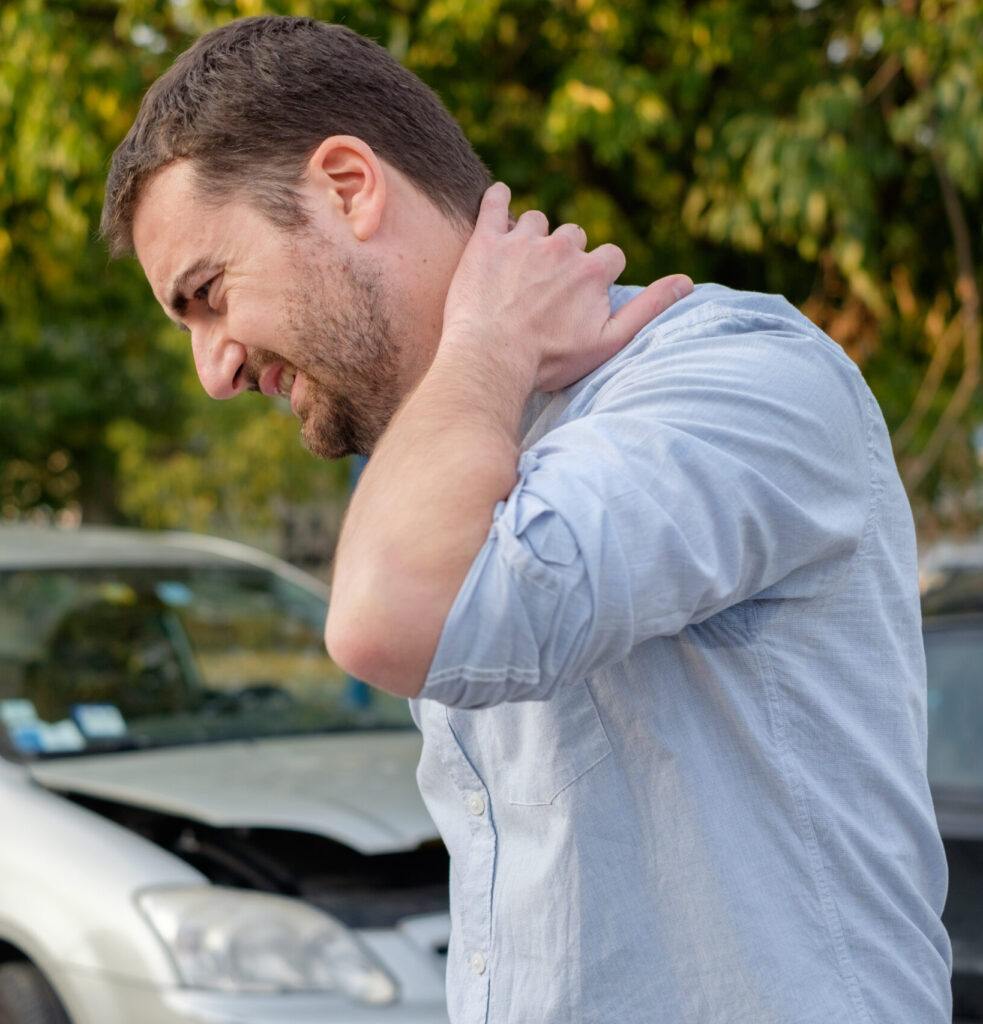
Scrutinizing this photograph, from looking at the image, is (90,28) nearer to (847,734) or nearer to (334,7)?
(334,7)

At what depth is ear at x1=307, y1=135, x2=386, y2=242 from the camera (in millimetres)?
1335

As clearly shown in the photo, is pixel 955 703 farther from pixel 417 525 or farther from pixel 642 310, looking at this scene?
pixel 417 525

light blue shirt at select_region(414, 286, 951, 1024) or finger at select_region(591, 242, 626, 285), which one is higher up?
finger at select_region(591, 242, 626, 285)

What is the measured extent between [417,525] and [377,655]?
10 centimetres

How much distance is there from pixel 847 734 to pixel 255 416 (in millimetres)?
9095

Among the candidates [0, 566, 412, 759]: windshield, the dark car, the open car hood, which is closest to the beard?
the open car hood

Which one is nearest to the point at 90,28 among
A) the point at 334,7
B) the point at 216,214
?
the point at 334,7

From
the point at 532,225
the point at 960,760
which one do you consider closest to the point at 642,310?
the point at 532,225

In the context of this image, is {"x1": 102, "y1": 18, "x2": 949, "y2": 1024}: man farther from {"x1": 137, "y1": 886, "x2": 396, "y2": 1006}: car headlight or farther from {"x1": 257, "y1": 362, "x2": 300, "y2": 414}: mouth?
{"x1": 137, "y1": 886, "x2": 396, "y2": 1006}: car headlight

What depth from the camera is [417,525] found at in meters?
1.06

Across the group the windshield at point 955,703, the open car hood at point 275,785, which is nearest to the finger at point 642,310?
the open car hood at point 275,785

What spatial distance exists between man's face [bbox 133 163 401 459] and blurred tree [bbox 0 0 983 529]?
3.85 meters

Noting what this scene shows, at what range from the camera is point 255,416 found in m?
9.99

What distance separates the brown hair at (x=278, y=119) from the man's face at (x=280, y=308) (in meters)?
0.03
